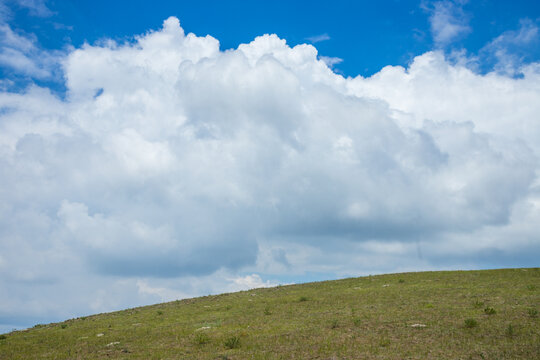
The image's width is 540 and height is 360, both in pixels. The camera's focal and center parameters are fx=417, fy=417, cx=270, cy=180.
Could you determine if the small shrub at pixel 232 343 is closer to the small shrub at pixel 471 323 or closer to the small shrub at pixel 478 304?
the small shrub at pixel 471 323

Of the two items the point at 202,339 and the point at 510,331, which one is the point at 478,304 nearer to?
the point at 510,331

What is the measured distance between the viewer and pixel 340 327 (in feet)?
80.0

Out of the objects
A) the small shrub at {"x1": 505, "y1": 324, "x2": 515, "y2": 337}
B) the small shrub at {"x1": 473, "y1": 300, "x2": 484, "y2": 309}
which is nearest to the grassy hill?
the small shrub at {"x1": 505, "y1": 324, "x2": 515, "y2": 337}

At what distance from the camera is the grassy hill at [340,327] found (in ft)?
63.1

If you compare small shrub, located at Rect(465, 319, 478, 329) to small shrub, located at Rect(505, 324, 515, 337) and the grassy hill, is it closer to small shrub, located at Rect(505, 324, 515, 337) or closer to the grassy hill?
the grassy hill

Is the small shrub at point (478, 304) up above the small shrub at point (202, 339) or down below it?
above

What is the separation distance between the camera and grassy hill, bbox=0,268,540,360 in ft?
63.1

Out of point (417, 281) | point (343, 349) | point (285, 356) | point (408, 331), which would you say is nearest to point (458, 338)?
point (408, 331)

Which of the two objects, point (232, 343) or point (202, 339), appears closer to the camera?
point (232, 343)

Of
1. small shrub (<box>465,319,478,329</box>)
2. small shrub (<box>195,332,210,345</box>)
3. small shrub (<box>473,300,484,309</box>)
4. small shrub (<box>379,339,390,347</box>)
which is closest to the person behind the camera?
small shrub (<box>379,339,390,347</box>)

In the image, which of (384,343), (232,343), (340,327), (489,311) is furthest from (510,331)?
(232,343)

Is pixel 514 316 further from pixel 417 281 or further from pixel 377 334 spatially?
pixel 417 281

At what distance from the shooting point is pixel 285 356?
18.9 m

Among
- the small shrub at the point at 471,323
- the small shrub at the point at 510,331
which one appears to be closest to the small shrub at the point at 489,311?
the small shrub at the point at 471,323
